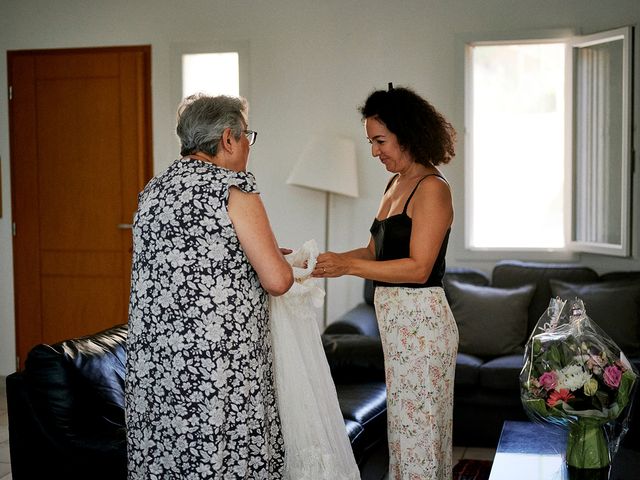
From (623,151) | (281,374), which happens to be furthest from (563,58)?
(281,374)

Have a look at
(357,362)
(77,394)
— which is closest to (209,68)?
(357,362)

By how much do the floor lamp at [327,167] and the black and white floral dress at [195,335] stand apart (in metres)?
3.05

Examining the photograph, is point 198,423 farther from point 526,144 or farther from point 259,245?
point 526,144

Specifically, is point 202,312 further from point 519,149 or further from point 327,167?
point 519,149

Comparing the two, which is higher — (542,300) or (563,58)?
(563,58)

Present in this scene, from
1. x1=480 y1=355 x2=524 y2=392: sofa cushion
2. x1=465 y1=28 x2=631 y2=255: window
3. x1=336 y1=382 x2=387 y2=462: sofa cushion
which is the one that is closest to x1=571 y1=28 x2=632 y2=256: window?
x1=465 y1=28 x2=631 y2=255: window

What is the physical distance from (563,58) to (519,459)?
11.0 ft

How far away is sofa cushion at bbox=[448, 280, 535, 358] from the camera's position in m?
4.93

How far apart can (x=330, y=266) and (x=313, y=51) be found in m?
3.23

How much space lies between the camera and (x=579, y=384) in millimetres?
2717

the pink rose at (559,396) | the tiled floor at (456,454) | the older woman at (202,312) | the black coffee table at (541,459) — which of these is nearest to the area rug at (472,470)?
the tiled floor at (456,454)

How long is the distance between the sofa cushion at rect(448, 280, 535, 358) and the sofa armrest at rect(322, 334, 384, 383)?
2.36 feet

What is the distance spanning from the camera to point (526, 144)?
583 centimetres

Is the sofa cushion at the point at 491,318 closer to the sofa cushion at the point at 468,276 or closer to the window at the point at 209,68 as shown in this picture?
the sofa cushion at the point at 468,276
